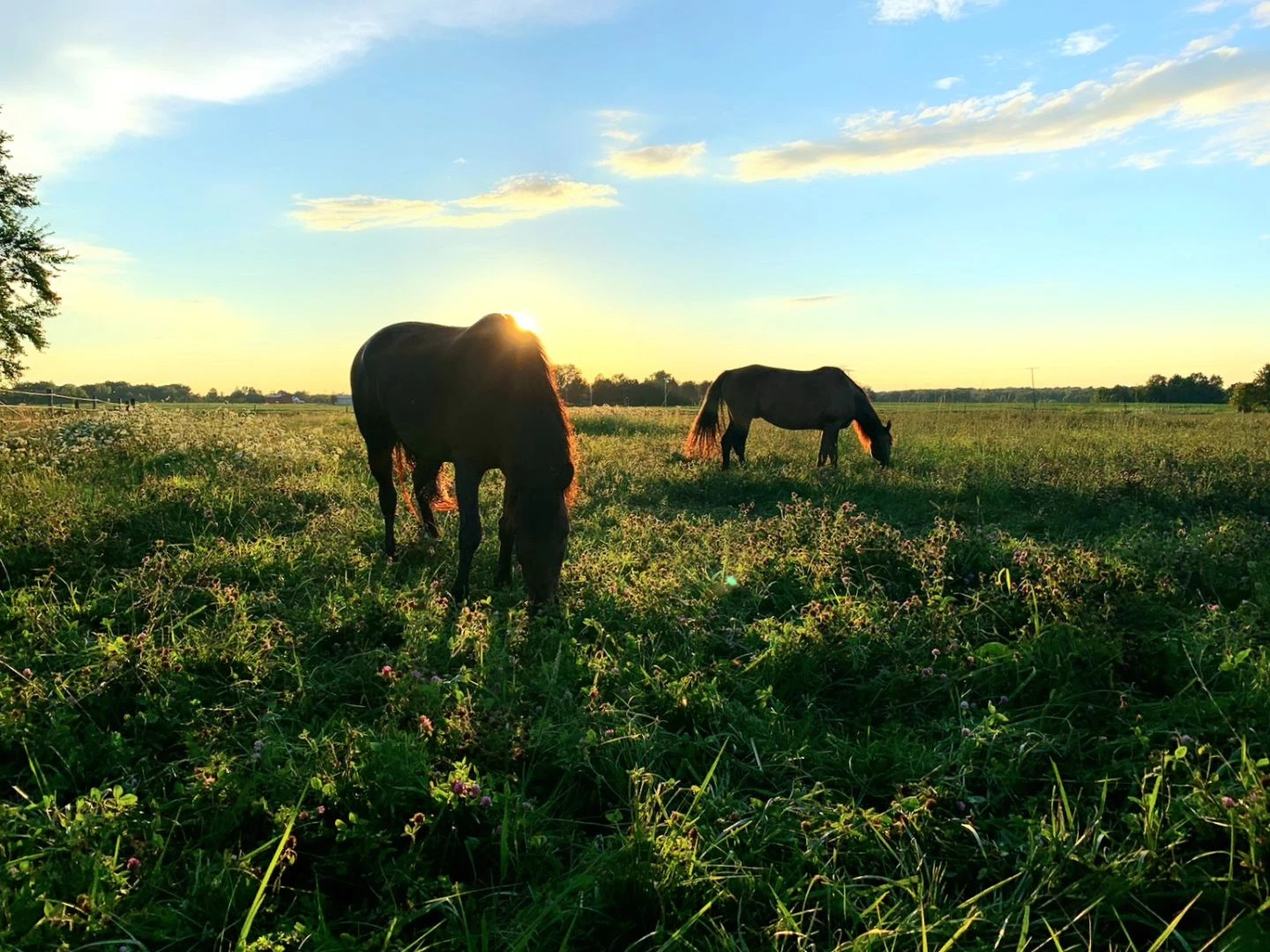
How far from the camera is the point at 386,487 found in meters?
6.73

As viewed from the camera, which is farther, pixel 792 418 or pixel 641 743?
pixel 792 418

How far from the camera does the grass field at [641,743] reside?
201cm

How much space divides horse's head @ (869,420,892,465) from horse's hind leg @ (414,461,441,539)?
28.6 feet

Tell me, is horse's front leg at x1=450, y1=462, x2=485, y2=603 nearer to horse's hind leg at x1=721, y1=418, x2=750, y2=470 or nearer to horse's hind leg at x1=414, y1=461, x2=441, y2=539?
horse's hind leg at x1=414, y1=461, x2=441, y2=539

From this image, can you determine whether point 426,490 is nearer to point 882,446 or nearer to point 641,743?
point 641,743

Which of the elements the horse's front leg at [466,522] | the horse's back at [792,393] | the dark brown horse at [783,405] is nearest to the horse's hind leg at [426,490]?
the horse's front leg at [466,522]

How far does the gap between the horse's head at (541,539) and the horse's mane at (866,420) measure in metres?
9.69

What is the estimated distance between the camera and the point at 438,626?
4.25m

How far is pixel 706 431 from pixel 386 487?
25.5 feet

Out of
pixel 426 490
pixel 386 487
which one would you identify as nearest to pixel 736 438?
pixel 426 490

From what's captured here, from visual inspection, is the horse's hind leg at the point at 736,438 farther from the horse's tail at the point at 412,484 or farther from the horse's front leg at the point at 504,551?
the horse's front leg at the point at 504,551

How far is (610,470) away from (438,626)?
21.9 feet

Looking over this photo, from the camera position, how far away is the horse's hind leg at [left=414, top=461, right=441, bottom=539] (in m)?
6.71

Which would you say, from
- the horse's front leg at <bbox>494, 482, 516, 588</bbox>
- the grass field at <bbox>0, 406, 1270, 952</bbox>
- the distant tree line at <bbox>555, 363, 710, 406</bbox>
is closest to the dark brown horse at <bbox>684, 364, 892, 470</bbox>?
the grass field at <bbox>0, 406, 1270, 952</bbox>
